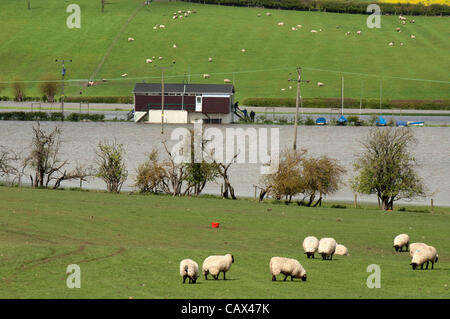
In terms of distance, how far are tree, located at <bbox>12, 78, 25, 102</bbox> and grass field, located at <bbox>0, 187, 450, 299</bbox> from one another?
131661mm

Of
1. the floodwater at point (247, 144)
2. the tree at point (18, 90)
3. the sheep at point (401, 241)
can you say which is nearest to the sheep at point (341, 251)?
the sheep at point (401, 241)

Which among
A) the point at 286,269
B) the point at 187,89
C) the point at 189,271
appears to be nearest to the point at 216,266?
the point at 189,271

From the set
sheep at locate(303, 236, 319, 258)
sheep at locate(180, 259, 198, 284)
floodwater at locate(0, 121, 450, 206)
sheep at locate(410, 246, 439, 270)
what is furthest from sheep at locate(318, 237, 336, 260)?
floodwater at locate(0, 121, 450, 206)

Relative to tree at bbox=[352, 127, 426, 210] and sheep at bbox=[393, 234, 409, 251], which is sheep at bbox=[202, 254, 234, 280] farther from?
tree at bbox=[352, 127, 426, 210]

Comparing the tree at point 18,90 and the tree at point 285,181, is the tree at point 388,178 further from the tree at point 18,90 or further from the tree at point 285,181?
the tree at point 18,90

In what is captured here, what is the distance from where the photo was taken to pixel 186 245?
129 feet

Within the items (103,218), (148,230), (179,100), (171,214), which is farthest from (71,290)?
(179,100)

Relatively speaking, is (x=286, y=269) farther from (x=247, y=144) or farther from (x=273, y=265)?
(x=247, y=144)

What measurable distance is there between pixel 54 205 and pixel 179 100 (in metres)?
92.2

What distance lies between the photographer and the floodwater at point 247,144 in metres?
89.5

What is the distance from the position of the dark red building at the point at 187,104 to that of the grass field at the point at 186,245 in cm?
7699

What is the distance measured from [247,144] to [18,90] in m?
87.1
